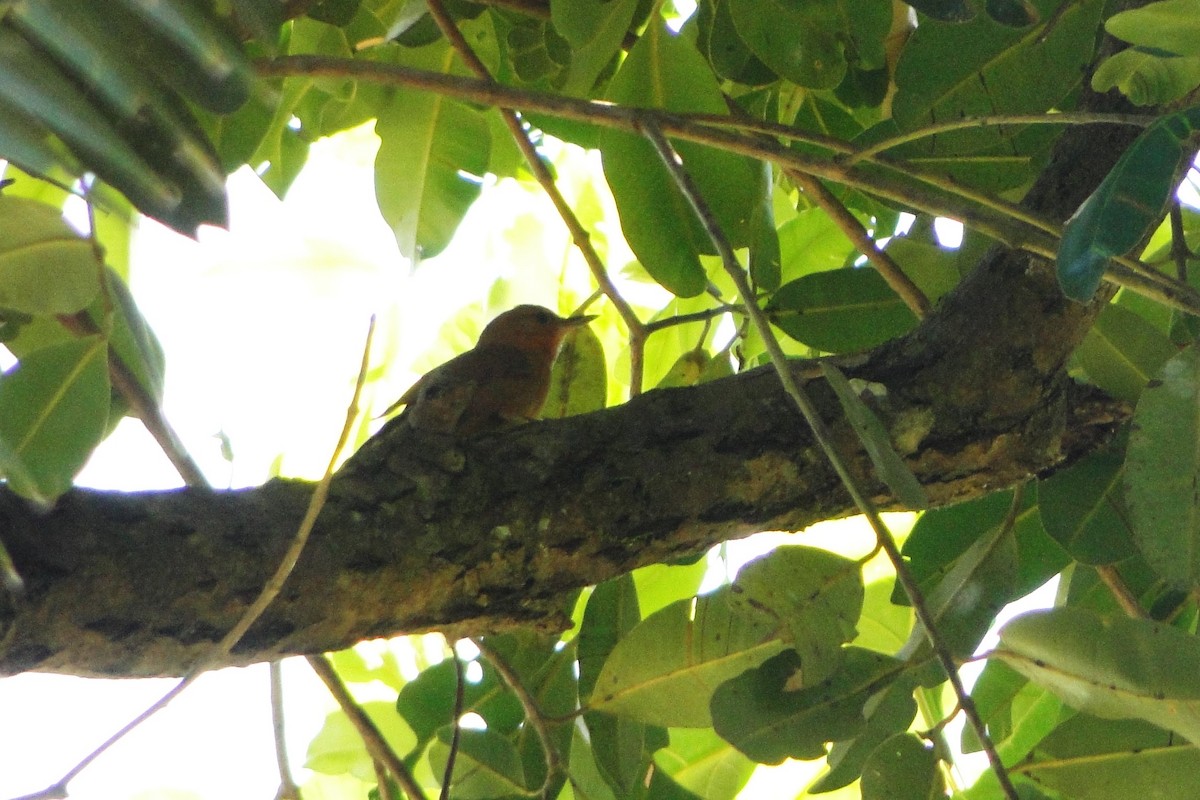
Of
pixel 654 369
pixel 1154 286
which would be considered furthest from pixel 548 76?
pixel 1154 286

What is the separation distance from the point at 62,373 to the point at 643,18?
140 cm

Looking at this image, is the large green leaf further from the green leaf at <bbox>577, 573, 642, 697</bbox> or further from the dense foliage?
the green leaf at <bbox>577, 573, 642, 697</bbox>

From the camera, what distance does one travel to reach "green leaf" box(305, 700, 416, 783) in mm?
2307

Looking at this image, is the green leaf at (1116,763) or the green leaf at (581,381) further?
the green leaf at (581,381)

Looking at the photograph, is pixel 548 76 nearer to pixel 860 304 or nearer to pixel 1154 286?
pixel 860 304

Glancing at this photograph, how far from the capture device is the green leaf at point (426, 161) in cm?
233

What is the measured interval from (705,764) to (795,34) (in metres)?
1.41

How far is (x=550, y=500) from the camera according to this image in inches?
61.6

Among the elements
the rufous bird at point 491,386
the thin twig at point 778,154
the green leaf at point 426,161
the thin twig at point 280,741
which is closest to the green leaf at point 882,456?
the thin twig at point 778,154

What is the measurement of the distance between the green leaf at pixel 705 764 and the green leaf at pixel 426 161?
3.80 ft

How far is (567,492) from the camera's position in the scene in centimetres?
157

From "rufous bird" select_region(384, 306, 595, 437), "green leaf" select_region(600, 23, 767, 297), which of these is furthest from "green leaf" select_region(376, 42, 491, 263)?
"green leaf" select_region(600, 23, 767, 297)

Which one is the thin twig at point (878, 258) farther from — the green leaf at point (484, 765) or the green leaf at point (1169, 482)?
the green leaf at point (484, 765)

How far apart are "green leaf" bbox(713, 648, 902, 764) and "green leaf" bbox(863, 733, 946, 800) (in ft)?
0.18
